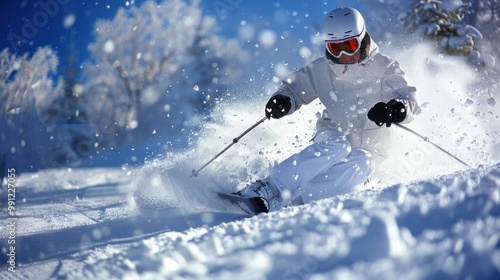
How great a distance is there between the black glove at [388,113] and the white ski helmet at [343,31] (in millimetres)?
461

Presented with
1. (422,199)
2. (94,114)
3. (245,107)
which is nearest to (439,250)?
(422,199)

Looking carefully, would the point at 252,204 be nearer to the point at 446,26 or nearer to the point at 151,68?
the point at 446,26

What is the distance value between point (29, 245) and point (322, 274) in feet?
6.80

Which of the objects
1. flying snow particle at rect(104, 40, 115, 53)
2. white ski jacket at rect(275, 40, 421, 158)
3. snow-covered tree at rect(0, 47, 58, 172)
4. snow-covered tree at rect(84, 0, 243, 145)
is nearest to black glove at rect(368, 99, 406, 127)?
white ski jacket at rect(275, 40, 421, 158)

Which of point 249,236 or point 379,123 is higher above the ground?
point 249,236

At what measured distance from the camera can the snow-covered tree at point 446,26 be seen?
11602 mm

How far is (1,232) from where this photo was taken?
293 centimetres

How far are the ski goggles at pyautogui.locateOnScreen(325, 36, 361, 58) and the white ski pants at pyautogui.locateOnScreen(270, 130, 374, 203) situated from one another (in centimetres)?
64

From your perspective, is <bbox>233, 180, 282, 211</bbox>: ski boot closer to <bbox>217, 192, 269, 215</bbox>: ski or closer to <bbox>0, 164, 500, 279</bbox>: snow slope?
<bbox>217, 192, 269, 215</bbox>: ski

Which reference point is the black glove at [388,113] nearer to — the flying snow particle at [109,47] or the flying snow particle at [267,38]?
the flying snow particle at [267,38]

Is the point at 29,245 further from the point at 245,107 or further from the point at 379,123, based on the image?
the point at 245,107

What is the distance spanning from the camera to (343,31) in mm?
2869

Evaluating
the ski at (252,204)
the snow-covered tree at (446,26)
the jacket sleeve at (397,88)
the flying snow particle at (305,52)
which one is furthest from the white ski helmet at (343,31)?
the flying snow particle at (305,52)

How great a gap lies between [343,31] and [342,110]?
2.00ft
